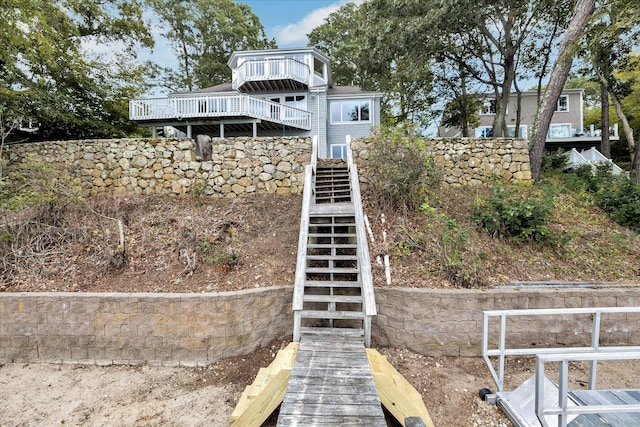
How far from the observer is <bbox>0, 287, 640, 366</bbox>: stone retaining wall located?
398 cm

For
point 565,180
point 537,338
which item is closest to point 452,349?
point 537,338

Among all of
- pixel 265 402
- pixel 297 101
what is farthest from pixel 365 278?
pixel 297 101

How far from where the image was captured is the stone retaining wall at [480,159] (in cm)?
748

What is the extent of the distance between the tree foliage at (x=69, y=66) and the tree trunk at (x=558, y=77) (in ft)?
41.7

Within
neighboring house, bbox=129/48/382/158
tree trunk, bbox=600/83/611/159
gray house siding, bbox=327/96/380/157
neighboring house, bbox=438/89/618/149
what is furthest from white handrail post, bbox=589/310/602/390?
neighboring house, bbox=438/89/618/149

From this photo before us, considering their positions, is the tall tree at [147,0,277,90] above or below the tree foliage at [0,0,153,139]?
above

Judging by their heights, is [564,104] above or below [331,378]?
above

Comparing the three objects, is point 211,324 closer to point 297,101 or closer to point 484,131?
point 297,101

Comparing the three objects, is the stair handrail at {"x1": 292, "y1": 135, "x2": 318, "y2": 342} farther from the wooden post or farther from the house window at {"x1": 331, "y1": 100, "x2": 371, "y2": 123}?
the house window at {"x1": 331, "y1": 100, "x2": 371, "y2": 123}

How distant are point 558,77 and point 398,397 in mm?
9142

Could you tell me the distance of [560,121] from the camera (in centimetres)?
1772

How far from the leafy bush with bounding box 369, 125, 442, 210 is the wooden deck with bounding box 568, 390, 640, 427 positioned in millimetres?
3802

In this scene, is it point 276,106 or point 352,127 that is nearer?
point 276,106

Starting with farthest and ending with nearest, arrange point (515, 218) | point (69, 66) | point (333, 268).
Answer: point (69, 66) → point (515, 218) → point (333, 268)
